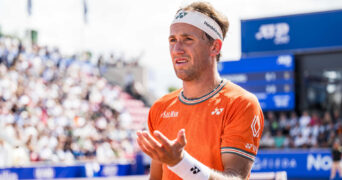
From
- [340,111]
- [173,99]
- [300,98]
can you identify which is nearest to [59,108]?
[300,98]

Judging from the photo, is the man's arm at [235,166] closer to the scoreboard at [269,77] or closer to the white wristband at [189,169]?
the white wristband at [189,169]

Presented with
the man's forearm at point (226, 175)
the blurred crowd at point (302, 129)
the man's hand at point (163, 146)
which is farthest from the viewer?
the blurred crowd at point (302, 129)

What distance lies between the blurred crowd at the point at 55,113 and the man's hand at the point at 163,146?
1121 cm

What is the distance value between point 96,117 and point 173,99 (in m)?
18.1

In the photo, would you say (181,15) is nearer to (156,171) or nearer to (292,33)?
(156,171)

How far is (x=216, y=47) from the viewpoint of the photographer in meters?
2.91

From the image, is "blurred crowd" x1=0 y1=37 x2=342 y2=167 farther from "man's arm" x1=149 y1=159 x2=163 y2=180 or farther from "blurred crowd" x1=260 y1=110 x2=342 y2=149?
"man's arm" x1=149 y1=159 x2=163 y2=180

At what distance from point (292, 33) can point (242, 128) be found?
13.9m

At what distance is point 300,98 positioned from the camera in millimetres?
16281

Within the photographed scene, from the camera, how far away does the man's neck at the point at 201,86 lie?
9.53 ft

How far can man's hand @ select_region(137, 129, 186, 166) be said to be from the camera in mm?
2156

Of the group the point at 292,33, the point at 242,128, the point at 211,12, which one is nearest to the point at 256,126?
the point at 242,128

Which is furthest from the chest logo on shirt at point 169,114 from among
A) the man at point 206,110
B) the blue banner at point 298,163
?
the blue banner at point 298,163

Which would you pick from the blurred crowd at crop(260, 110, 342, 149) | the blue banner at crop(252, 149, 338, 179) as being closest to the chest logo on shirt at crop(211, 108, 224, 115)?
the blue banner at crop(252, 149, 338, 179)
